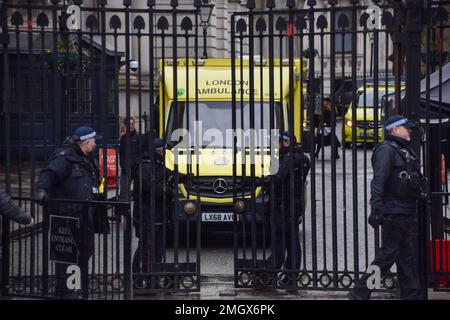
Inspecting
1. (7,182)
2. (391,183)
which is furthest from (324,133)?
(7,182)

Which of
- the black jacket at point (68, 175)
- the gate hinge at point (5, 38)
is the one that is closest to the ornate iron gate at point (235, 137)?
the gate hinge at point (5, 38)

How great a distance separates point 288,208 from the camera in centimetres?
1225

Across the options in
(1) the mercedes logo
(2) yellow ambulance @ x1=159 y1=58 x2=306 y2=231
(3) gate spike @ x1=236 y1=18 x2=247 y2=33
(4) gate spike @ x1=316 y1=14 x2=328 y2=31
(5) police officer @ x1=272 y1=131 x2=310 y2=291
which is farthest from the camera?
(1) the mercedes logo

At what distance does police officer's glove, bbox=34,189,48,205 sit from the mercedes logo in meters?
5.42

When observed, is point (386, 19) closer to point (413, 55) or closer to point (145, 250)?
point (413, 55)

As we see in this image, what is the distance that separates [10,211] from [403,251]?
12.7ft

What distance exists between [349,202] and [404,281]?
39.7 ft

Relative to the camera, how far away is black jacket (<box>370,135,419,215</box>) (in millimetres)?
10227

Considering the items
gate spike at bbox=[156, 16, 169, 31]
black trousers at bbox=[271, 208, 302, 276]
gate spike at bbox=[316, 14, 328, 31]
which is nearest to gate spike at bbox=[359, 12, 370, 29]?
gate spike at bbox=[316, 14, 328, 31]

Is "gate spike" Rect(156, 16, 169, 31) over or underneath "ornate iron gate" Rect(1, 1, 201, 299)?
over

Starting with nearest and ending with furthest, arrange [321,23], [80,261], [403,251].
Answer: [80,261], [403,251], [321,23]

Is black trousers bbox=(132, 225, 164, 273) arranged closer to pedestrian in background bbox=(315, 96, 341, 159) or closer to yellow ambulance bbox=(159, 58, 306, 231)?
pedestrian in background bbox=(315, 96, 341, 159)

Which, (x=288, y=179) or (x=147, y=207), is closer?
(x=147, y=207)
